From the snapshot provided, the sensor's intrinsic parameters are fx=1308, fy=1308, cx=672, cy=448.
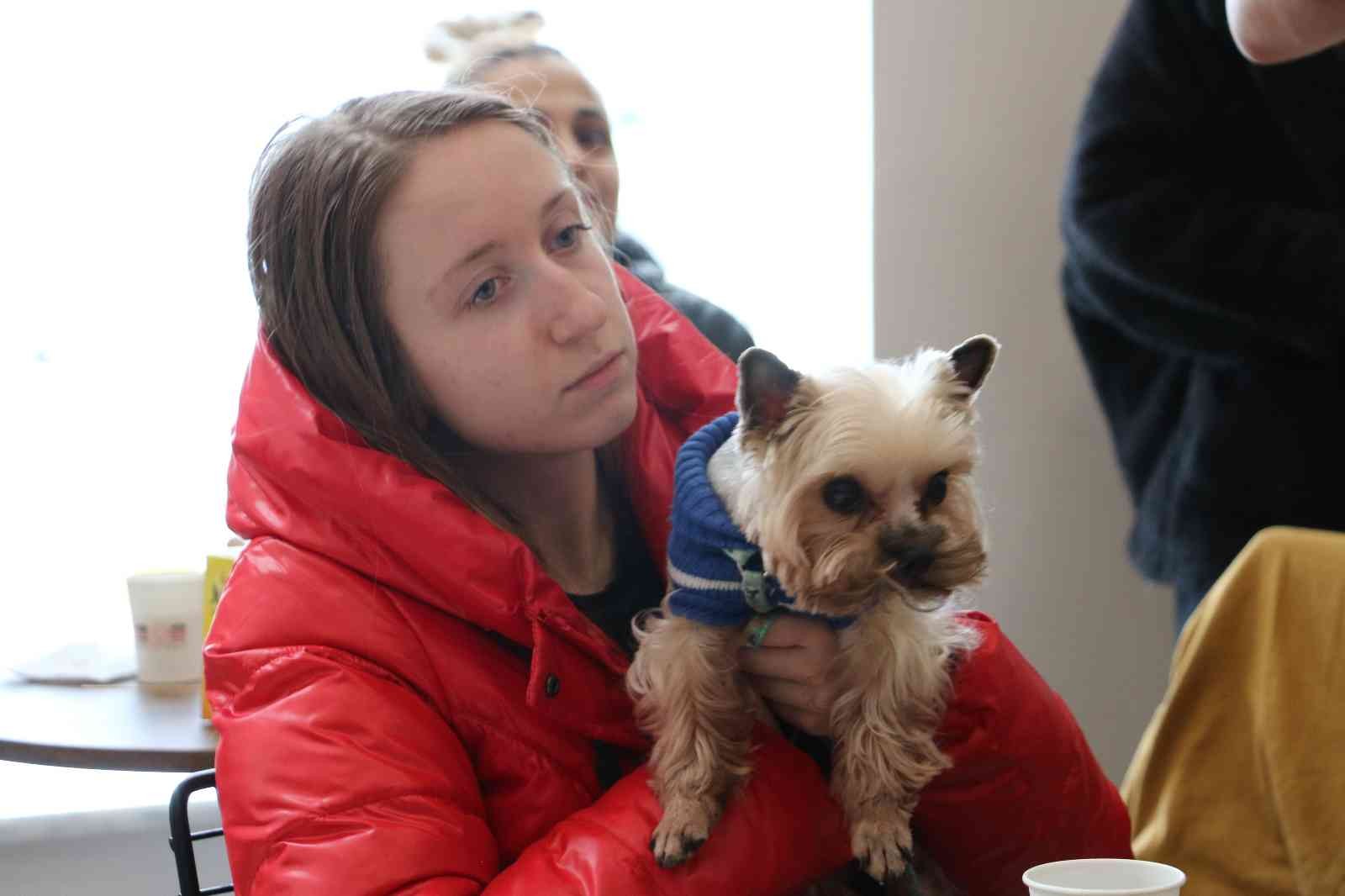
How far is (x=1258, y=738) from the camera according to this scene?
1.44m

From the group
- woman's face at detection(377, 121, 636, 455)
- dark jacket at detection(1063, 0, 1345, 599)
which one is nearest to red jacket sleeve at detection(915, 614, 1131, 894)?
woman's face at detection(377, 121, 636, 455)

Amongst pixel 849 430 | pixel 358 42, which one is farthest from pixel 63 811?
pixel 849 430

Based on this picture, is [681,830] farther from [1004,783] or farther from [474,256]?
[474,256]

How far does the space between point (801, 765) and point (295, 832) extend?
17.4 inches

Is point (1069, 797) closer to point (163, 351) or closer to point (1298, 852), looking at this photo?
point (1298, 852)

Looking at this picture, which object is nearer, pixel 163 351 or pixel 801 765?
pixel 801 765

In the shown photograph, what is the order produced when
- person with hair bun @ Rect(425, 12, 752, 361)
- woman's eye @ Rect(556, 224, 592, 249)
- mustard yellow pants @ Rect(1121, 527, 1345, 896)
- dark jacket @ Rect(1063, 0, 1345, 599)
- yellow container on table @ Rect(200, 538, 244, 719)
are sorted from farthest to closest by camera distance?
dark jacket @ Rect(1063, 0, 1345, 599) < yellow container on table @ Rect(200, 538, 244, 719) < person with hair bun @ Rect(425, 12, 752, 361) < mustard yellow pants @ Rect(1121, 527, 1345, 896) < woman's eye @ Rect(556, 224, 592, 249)

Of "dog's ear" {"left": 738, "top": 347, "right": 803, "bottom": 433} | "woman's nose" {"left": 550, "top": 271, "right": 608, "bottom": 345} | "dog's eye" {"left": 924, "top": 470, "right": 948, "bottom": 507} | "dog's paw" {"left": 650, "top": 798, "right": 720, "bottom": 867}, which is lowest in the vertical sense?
"dog's paw" {"left": 650, "top": 798, "right": 720, "bottom": 867}

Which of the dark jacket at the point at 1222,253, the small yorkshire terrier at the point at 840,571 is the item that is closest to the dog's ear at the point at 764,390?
the small yorkshire terrier at the point at 840,571

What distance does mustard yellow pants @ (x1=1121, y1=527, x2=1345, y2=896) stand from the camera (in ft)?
4.59

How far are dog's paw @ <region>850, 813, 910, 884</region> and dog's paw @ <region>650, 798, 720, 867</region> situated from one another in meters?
0.13

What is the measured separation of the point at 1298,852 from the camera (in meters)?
1.39

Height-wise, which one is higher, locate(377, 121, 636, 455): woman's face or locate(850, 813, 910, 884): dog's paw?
locate(377, 121, 636, 455): woman's face

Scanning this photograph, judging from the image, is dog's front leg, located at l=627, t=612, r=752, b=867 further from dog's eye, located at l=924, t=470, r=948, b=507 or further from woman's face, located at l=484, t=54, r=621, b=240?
woman's face, located at l=484, t=54, r=621, b=240
